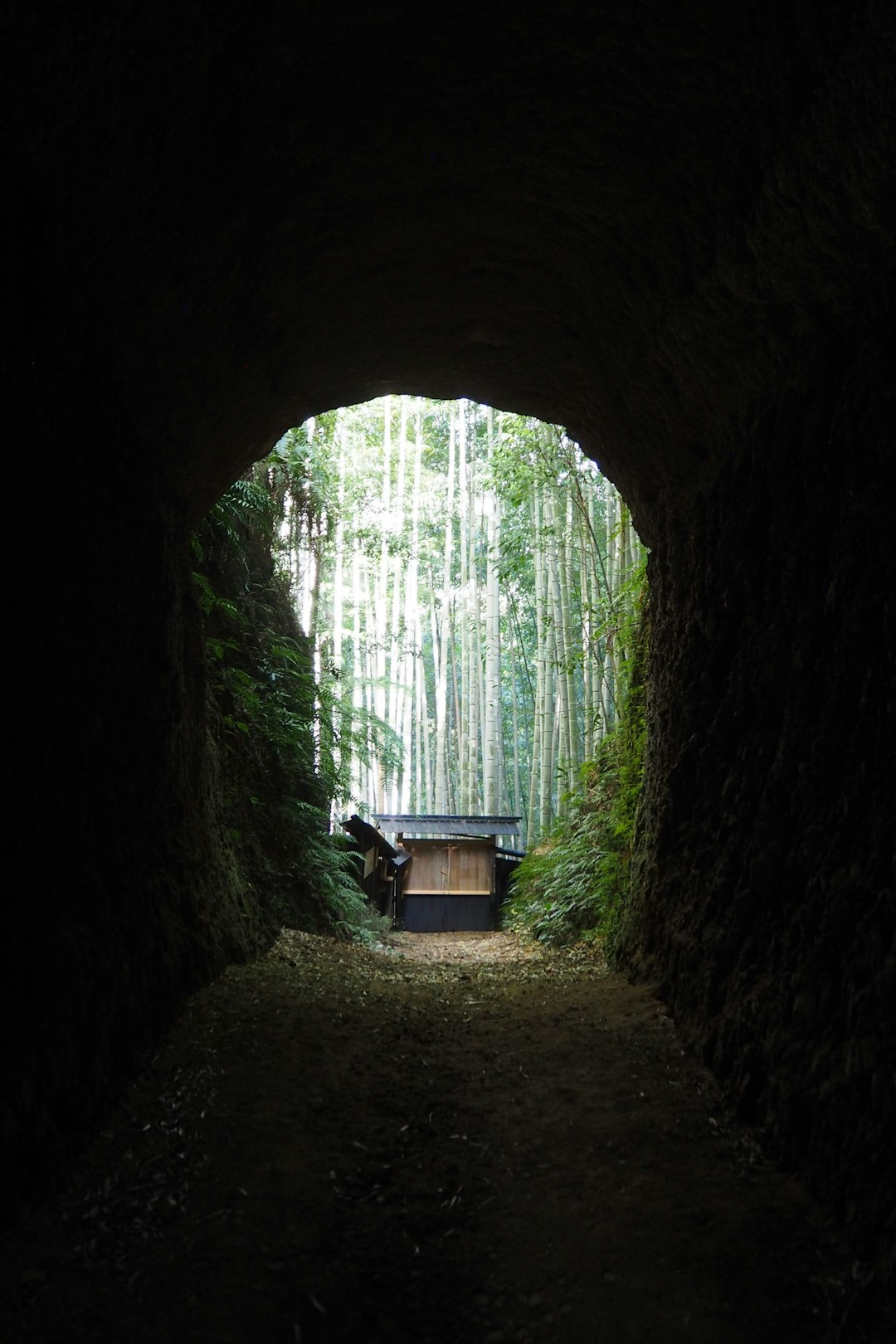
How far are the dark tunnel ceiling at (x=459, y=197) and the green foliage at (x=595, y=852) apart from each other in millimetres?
2778

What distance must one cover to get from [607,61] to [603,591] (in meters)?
9.51

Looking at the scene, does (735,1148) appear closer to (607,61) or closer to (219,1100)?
(219,1100)

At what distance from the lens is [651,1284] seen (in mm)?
2170

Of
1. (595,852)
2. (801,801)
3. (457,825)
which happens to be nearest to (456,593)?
(457,825)

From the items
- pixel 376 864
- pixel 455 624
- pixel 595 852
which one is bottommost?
pixel 376 864

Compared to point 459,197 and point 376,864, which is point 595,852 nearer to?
point 376,864

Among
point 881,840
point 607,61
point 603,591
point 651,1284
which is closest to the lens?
point 651,1284

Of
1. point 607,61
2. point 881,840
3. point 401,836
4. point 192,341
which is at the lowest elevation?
point 401,836

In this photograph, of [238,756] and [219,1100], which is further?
[238,756]

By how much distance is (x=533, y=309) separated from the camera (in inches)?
180

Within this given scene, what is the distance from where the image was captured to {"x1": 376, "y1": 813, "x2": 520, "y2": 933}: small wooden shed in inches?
542

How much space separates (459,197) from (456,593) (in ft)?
65.2

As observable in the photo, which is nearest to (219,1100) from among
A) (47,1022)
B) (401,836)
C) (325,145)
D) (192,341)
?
(47,1022)

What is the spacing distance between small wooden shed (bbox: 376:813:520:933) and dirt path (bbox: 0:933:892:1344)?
9973 mm
